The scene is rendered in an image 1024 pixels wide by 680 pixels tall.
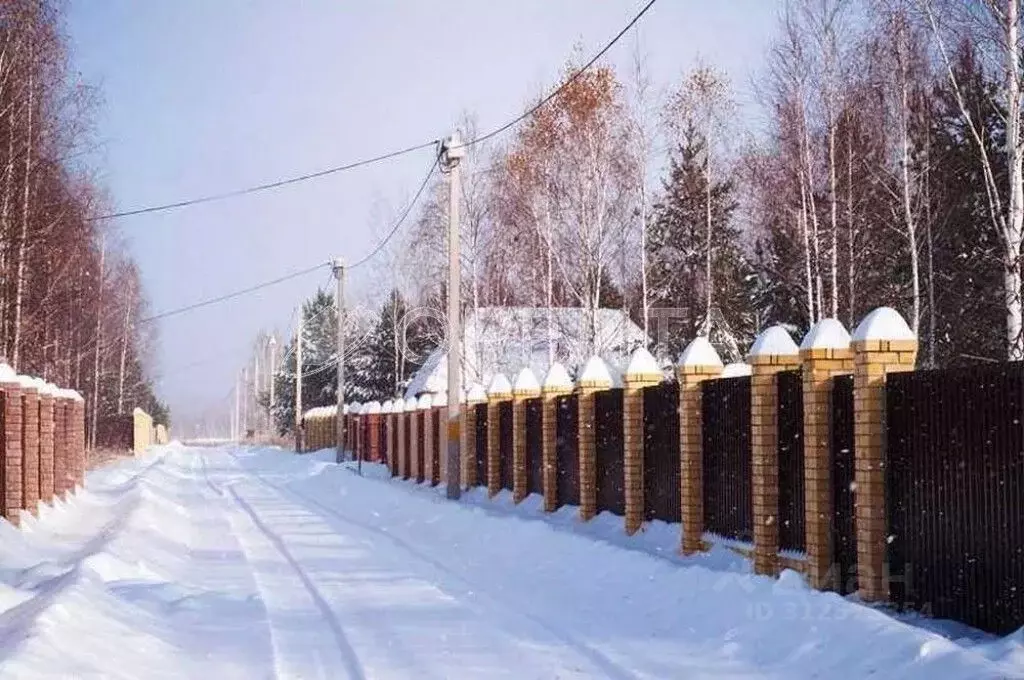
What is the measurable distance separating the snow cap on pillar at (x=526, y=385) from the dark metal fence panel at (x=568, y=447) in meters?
1.89

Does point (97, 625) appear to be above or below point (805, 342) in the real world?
below

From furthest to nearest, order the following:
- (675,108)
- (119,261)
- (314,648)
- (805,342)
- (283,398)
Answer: (283,398)
(119,261)
(675,108)
(805,342)
(314,648)

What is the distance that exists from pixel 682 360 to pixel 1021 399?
5257 mm

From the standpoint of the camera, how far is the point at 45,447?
58.8ft

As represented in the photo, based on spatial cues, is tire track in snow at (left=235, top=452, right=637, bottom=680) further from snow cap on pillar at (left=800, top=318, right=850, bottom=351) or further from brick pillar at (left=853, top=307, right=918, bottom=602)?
snow cap on pillar at (left=800, top=318, right=850, bottom=351)

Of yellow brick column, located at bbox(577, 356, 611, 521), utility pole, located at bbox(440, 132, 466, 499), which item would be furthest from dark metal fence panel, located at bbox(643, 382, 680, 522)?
utility pole, located at bbox(440, 132, 466, 499)

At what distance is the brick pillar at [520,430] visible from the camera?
18719 millimetres

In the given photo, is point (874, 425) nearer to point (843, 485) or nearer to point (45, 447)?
point (843, 485)

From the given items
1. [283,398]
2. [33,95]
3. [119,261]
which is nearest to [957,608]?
[33,95]

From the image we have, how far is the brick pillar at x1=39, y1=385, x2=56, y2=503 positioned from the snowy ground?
1516 mm

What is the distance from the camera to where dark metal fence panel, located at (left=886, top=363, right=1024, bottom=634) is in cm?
684

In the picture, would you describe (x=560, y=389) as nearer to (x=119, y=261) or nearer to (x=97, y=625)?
(x=97, y=625)

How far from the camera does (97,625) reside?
794 cm

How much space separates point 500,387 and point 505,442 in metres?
1.16
